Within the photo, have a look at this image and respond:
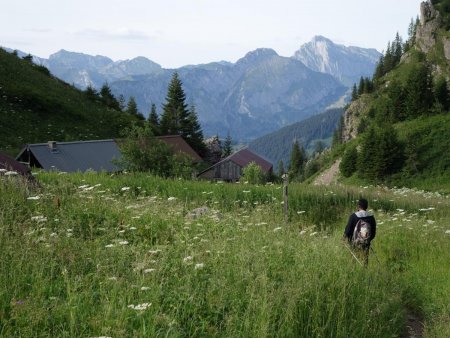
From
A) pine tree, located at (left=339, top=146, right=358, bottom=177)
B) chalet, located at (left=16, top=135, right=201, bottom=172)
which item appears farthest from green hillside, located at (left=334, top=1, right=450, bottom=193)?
chalet, located at (left=16, top=135, right=201, bottom=172)

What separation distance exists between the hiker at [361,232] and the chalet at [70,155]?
3402 cm

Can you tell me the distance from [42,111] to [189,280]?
5331cm

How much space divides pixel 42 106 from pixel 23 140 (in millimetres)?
8561

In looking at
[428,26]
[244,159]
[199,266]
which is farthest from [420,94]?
[199,266]

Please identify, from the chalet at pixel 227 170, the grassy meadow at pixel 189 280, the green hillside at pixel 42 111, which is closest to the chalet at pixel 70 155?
the green hillside at pixel 42 111

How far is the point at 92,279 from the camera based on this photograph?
5.98m

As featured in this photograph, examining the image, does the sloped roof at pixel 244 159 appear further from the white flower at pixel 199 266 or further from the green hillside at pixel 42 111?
the white flower at pixel 199 266

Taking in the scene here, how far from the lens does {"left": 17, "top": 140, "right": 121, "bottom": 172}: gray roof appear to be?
4294cm

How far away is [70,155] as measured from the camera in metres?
46.2

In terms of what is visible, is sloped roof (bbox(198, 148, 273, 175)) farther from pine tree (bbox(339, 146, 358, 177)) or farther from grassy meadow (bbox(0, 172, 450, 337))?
grassy meadow (bbox(0, 172, 450, 337))

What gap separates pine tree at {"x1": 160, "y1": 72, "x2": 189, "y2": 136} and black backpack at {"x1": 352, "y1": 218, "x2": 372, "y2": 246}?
233 feet

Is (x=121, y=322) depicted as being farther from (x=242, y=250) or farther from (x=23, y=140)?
(x=23, y=140)

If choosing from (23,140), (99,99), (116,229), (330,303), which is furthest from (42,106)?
(330,303)

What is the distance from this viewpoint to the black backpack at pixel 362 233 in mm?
9336
